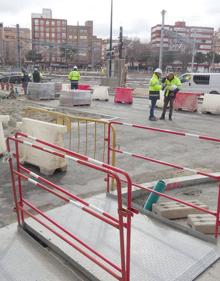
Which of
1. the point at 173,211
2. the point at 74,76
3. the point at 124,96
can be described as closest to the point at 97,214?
the point at 173,211

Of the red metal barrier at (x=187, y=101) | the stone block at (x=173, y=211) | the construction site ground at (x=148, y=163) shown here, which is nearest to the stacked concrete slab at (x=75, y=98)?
the construction site ground at (x=148, y=163)

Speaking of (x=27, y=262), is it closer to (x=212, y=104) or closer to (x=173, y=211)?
(x=173, y=211)

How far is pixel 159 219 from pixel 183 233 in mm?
407

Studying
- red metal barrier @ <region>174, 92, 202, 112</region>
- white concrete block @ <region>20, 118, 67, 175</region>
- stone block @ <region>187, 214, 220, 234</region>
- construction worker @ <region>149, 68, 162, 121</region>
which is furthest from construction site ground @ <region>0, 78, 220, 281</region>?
red metal barrier @ <region>174, 92, 202, 112</region>

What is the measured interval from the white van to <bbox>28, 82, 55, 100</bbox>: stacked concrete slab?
9.38 metres

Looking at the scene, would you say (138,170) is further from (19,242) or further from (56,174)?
(19,242)

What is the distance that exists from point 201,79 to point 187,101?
6.60 metres

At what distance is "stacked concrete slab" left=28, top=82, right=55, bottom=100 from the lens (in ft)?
64.6

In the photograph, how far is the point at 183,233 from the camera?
412cm

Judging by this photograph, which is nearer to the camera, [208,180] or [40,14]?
[208,180]

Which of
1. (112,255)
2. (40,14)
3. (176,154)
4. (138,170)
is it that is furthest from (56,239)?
(40,14)

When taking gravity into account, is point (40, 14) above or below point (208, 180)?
above

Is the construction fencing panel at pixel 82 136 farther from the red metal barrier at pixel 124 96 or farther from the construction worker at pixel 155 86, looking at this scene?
the red metal barrier at pixel 124 96

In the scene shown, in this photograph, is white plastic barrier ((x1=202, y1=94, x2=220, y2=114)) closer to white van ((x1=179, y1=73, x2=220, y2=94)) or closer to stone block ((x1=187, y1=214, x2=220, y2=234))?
white van ((x1=179, y1=73, x2=220, y2=94))
